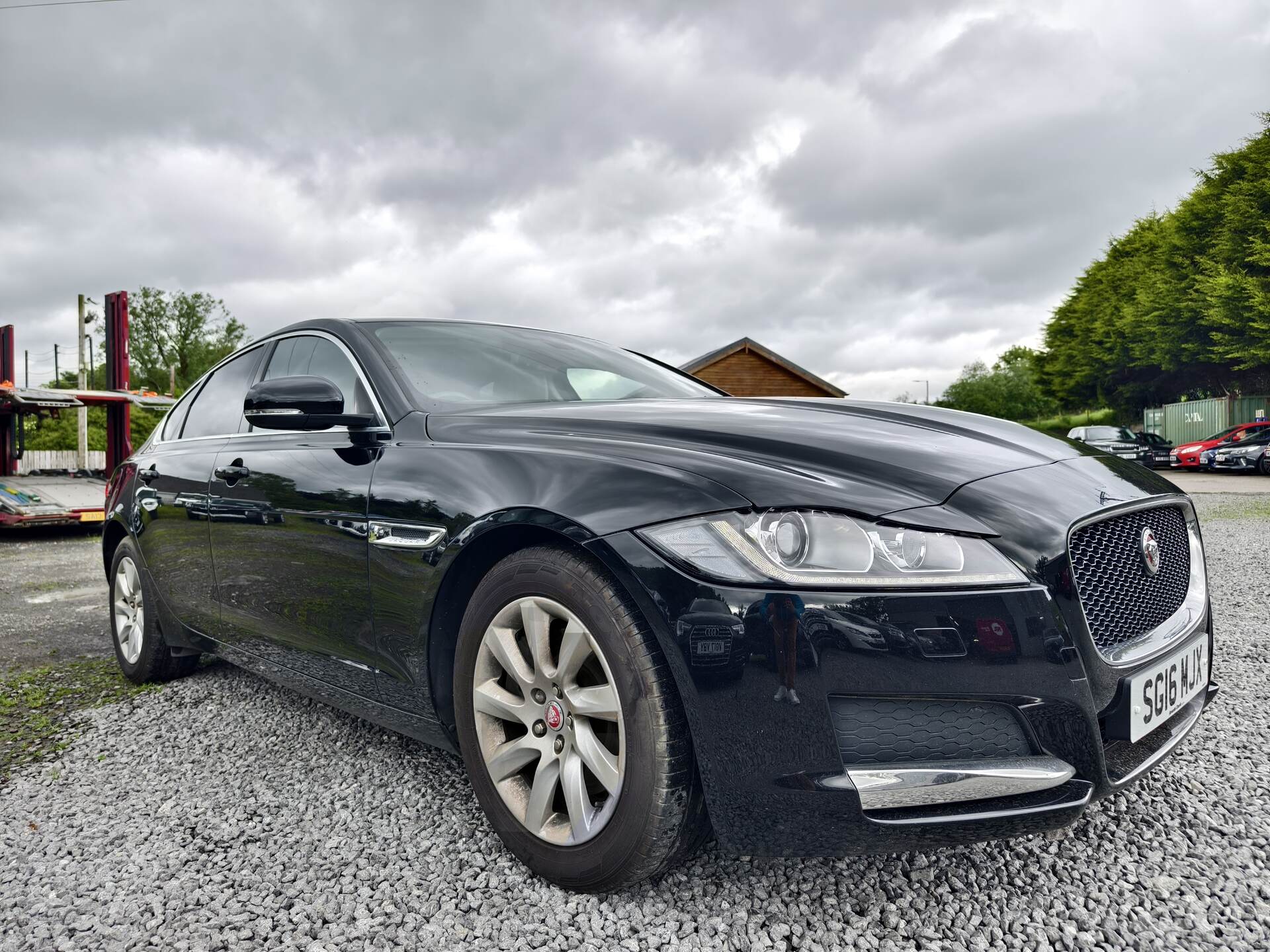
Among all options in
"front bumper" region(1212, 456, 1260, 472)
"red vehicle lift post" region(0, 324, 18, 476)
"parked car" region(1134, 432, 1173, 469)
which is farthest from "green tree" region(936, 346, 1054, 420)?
"red vehicle lift post" region(0, 324, 18, 476)

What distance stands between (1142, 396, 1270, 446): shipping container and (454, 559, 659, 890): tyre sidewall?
3447cm

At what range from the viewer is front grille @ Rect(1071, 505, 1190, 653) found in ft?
5.98

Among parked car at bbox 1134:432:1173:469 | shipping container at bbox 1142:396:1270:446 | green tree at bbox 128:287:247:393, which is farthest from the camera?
green tree at bbox 128:287:247:393

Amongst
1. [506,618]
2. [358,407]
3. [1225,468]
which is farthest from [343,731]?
[1225,468]

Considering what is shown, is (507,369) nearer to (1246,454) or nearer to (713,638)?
(713,638)

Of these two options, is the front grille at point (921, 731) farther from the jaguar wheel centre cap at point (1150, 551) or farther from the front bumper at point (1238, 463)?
the front bumper at point (1238, 463)

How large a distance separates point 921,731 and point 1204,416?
3666cm

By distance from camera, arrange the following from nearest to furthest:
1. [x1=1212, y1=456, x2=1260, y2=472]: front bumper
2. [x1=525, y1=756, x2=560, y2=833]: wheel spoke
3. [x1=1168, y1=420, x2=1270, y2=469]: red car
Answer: [x1=525, y1=756, x2=560, y2=833]: wheel spoke
[x1=1212, y1=456, x2=1260, y2=472]: front bumper
[x1=1168, y1=420, x2=1270, y2=469]: red car

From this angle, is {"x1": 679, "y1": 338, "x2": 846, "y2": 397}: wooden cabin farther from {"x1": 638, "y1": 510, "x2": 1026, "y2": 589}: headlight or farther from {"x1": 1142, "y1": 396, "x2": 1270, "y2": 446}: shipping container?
{"x1": 638, "y1": 510, "x2": 1026, "y2": 589}: headlight

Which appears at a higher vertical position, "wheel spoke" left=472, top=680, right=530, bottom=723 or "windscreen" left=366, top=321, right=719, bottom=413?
"windscreen" left=366, top=321, right=719, bottom=413

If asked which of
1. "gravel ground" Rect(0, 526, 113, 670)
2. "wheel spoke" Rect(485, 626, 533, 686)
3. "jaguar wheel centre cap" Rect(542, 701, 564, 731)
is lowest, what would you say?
"gravel ground" Rect(0, 526, 113, 670)

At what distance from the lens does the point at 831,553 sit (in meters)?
1.69

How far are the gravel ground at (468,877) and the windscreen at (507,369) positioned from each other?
48.2 inches

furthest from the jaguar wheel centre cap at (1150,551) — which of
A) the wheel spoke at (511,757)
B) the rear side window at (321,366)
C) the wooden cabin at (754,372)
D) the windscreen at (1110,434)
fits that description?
the wooden cabin at (754,372)
